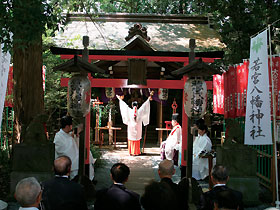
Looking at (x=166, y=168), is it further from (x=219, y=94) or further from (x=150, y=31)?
(x=150, y=31)

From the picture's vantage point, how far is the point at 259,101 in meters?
6.18

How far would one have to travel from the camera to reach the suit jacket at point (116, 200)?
305 centimetres

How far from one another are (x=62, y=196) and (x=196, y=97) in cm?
393

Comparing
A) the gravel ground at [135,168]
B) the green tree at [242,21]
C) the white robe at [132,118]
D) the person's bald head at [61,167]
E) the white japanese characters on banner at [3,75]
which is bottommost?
the gravel ground at [135,168]

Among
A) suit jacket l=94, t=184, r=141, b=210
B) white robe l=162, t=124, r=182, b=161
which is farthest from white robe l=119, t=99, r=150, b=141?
suit jacket l=94, t=184, r=141, b=210

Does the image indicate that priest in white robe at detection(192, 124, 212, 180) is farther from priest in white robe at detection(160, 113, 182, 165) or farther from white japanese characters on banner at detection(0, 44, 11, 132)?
white japanese characters on banner at detection(0, 44, 11, 132)

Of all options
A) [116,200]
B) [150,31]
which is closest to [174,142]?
[116,200]

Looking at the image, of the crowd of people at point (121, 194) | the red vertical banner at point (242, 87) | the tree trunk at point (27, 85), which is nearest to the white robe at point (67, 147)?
the tree trunk at point (27, 85)

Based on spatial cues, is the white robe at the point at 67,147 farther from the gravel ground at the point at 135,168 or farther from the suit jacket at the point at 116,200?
the suit jacket at the point at 116,200

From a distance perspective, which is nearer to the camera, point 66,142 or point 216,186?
point 216,186

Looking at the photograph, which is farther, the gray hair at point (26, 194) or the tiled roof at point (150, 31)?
the tiled roof at point (150, 31)

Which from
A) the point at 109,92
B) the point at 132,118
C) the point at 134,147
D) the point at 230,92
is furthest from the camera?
the point at 132,118

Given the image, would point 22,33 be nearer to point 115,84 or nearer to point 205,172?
point 115,84

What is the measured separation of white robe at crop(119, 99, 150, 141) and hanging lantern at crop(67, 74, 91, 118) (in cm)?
602
